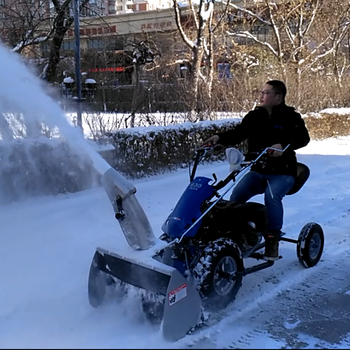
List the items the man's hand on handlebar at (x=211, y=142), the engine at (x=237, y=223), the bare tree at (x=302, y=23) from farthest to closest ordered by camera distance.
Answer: the bare tree at (x=302, y=23)
the man's hand on handlebar at (x=211, y=142)
the engine at (x=237, y=223)

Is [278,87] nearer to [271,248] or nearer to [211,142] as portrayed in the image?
[211,142]

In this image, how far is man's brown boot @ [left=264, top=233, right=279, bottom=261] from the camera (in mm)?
4523

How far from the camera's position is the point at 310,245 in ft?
16.2

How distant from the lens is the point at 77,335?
11.0ft

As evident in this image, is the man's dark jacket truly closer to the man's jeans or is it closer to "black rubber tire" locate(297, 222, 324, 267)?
the man's jeans

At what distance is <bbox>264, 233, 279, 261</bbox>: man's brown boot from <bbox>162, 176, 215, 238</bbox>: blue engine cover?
2.95 feet

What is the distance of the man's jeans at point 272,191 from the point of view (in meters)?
4.59

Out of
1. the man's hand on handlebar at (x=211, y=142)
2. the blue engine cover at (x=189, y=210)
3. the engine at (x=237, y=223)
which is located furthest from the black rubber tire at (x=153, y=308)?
the man's hand on handlebar at (x=211, y=142)

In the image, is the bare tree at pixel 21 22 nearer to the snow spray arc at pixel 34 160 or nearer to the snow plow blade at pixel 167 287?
the snow spray arc at pixel 34 160

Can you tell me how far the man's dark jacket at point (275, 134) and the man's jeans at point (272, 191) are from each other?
0.07 metres

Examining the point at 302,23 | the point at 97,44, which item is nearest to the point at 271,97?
the point at 97,44

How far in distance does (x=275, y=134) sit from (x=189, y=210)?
1322 millimetres

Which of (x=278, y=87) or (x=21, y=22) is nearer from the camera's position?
(x=278, y=87)

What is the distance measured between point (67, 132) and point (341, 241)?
358cm
